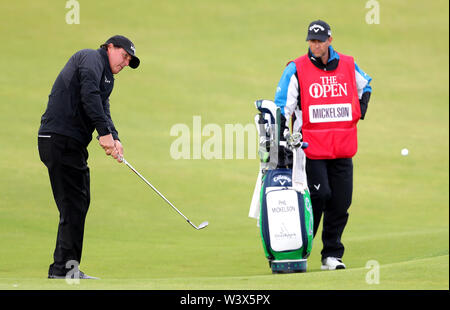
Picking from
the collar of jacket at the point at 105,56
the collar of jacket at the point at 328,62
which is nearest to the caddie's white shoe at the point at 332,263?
the collar of jacket at the point at 328,62

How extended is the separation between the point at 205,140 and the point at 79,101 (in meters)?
8.17

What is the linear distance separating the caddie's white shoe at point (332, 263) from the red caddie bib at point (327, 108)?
880mm

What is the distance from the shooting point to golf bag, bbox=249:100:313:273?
7020 millimetres

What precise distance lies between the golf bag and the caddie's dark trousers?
0.48 meters

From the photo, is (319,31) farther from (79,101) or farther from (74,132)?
(74,132)

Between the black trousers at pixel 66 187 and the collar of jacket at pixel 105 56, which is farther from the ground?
the collar of jacket at pixel 105 56

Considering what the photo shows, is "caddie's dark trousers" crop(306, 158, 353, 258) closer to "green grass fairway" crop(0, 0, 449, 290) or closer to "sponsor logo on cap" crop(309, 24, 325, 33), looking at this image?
"green grass fairway" crop(0, 0, 449, 290)

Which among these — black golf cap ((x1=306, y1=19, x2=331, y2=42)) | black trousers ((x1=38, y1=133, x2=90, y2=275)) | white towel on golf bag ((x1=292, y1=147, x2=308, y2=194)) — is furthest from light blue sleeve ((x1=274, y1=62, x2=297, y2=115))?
black trousers ((x1=38, y1=133, x2=90, y2=275))

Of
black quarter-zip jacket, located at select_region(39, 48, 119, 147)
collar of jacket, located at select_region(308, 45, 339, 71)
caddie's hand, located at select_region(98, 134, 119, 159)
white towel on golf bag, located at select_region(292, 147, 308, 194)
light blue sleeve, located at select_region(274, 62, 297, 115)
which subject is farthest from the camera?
collar of jacket, located at select_region(308, 45, 339, 71)

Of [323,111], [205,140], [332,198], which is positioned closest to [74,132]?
[323,111]

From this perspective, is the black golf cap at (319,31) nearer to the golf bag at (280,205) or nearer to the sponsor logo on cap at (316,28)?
the sponsor logo on cap at (316,28)

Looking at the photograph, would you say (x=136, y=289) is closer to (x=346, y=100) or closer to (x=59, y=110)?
(x=59, y=110)

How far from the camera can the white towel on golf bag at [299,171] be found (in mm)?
7012

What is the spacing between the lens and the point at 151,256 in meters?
8.59
